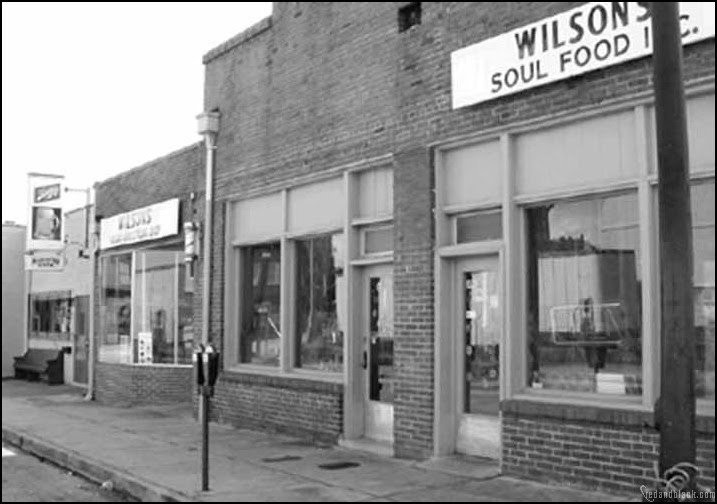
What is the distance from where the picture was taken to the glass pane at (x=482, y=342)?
8.77 m

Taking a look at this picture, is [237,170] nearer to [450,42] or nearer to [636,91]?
[450,42]

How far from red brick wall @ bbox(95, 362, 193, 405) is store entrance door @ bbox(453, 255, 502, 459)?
25.1ft

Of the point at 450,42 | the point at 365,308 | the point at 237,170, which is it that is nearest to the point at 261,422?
the point at 365,308

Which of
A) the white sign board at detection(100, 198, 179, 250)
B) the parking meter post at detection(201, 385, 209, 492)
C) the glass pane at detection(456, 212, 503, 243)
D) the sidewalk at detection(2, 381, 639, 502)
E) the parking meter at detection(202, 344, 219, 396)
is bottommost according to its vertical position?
the sidewalk at detection(2, 381, 639, 502)

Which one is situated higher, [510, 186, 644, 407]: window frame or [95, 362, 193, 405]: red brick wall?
[510, 186, 644, 407]: window frame

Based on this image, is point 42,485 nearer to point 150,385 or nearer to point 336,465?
point 336,465

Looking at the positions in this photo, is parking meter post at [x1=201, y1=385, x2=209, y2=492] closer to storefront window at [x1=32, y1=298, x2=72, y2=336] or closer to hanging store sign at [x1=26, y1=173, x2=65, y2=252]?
hanging store sign at [x1=26, y1=173, x2=65, y2=252]

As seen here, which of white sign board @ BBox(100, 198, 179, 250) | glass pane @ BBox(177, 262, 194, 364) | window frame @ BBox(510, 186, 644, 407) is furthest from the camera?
glass pane @ BBox(177, 262, 194, 364)

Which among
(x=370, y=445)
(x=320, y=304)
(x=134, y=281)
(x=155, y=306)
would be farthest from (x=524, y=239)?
(x=134, y=281)

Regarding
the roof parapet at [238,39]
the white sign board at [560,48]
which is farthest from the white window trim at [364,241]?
the roof parapet at [238,39]

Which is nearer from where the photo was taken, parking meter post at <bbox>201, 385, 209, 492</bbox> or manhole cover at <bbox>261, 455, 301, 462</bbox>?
parking meter post at <bbox>201, 385, 209, 492</bbox>

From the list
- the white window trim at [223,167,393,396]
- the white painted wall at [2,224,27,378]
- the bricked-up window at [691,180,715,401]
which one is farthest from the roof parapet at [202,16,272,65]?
the white painted wall at [2,224,27,378]

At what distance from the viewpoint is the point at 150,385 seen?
52.2 ft

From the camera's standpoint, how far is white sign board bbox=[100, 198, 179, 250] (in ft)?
49.1
